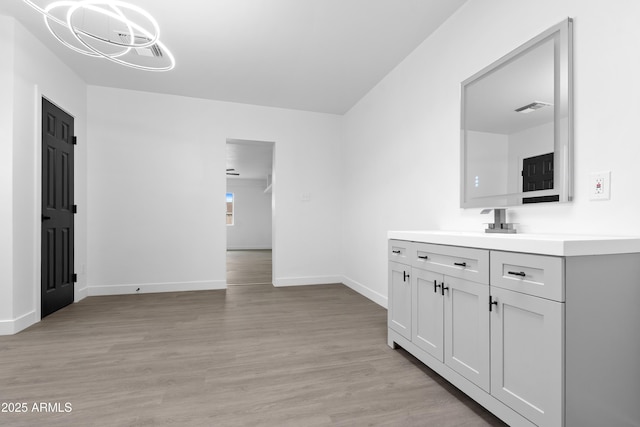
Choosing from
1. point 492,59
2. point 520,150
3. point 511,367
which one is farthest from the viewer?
point 492,59

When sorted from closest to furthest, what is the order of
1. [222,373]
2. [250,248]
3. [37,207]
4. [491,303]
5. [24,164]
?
[491,303] → [222,373] → [24,164] → [37,207] → [250,248]

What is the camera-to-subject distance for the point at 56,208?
3.47 m

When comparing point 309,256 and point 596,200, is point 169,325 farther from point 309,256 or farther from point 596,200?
point 596,200

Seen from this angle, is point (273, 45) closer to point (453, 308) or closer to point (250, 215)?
point (453, 308)

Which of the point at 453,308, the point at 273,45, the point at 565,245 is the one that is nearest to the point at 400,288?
the point at 453,308

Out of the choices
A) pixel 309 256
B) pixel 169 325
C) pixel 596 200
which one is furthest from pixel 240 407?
pixel 309 256

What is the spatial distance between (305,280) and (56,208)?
128 inches

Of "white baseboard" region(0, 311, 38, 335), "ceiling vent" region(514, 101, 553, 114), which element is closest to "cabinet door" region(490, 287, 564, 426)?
"ceiling vent" region(514, 101, 553, 114)

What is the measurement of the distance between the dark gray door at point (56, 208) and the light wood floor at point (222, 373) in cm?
37

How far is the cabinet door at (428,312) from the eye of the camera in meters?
1.93

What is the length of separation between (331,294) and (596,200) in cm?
322

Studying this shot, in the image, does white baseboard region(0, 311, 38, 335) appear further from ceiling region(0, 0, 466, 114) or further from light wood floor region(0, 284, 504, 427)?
ceiling region(0, 0, 466, 114)

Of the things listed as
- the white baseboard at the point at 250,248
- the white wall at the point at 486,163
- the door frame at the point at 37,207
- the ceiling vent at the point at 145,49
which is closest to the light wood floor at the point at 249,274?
the door frame at the point at 37,207

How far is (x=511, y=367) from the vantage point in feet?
4.72
